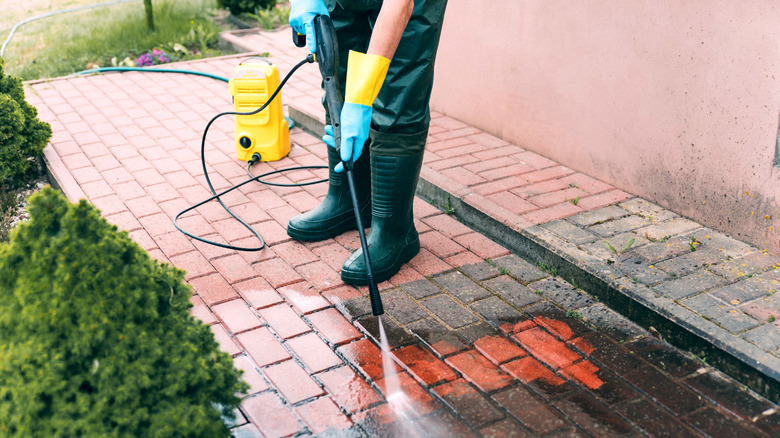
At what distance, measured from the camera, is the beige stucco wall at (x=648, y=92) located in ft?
10.8

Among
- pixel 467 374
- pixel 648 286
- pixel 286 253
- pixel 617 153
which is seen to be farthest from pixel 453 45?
pixel 467 374

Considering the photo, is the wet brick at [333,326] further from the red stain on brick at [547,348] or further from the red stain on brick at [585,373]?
the red stain on brick at [585,373]

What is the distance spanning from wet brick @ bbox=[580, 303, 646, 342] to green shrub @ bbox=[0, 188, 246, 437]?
169 centimetres

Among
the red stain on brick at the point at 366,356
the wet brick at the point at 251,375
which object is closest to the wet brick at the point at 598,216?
the red stain on brick at the point at 366,356

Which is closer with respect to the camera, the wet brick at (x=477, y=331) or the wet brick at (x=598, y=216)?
the wet brick at (x=477, y=331)

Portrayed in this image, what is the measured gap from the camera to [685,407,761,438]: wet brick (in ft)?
7.71

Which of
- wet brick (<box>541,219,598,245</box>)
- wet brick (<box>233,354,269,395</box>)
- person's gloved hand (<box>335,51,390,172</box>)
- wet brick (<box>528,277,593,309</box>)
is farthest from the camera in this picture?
wet brick (<box>541,219,598,245</box>)

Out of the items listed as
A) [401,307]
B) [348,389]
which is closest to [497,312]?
[401,307]

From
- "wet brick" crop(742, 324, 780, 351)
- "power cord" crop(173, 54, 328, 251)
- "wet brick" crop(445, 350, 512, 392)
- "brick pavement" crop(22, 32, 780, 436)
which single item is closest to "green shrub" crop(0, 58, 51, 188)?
"brick pavement" crop(22, 32, 780, 436)

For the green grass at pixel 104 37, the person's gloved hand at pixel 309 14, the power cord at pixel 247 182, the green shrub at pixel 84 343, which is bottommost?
the green grass at pixel 104 37

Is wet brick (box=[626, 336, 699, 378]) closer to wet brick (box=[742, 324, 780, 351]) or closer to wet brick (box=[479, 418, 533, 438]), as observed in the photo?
wet brick (box=[742, 324, 780, 351])

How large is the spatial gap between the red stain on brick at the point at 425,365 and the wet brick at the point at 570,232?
109 centimetres

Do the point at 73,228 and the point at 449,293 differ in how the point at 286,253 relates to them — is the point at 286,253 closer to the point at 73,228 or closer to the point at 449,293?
the point at 449,293

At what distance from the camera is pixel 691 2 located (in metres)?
3.44
